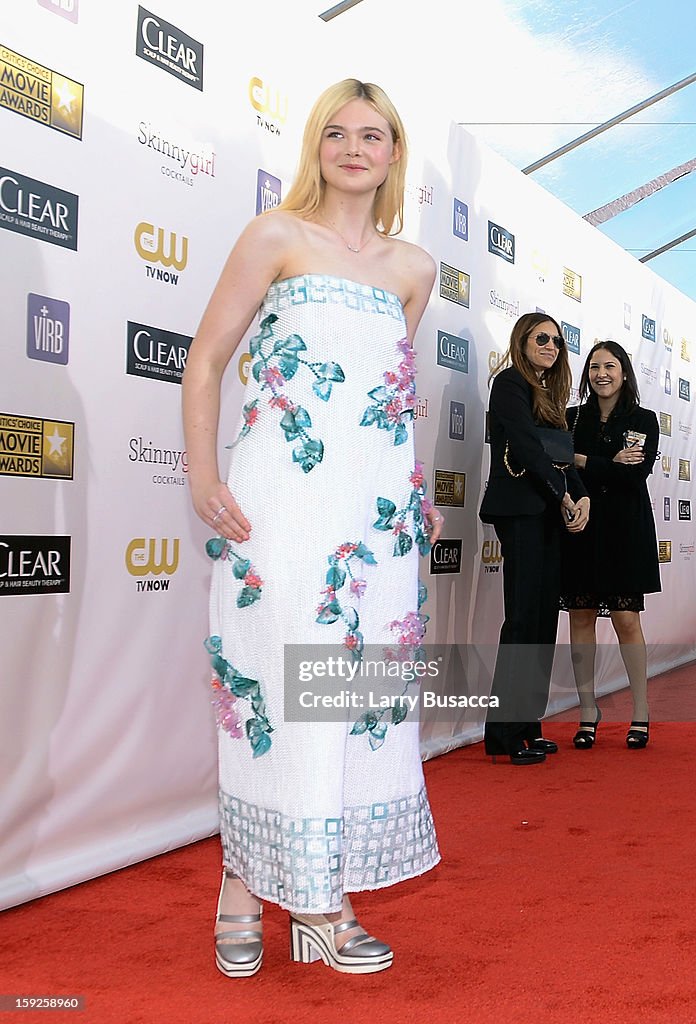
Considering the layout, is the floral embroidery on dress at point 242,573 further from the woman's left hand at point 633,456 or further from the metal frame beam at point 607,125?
the metal frame beam at point 607,125

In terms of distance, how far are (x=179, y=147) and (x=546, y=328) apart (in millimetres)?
1590

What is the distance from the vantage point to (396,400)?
73.4 inches

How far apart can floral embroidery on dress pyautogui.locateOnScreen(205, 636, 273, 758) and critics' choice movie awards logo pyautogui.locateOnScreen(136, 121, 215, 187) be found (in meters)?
1.40

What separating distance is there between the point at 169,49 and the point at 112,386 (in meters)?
0.88

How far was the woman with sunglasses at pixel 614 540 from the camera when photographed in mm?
4098

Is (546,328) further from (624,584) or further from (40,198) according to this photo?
(40,198)

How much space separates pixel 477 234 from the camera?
4.36 metres

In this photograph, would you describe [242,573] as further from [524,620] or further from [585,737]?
[585,737]

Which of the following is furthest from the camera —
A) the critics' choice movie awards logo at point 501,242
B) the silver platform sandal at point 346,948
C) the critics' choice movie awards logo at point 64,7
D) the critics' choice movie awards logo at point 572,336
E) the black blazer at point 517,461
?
the critics' choice movie awards logo at point 572,336

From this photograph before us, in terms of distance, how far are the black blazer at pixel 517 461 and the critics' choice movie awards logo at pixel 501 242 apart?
90cm

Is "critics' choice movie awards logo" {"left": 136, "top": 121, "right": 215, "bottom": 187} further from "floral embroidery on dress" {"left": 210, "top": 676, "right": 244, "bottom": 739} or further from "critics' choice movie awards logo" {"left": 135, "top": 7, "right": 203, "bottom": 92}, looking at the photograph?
"floral embroidery on dress" {"left": 210, "top": 676, "right": 244, "bottom": 739}

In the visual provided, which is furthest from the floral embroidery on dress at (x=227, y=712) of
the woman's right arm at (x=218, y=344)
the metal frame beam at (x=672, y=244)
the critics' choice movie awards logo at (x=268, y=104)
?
the metal frame beam at (x=672, y=244)

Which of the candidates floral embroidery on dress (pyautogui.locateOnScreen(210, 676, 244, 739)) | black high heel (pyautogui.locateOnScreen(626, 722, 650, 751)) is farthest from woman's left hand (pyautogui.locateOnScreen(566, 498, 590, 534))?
floral embroidery on dress (pyautogui.locateOnScreen(210, 676, 244, 739))

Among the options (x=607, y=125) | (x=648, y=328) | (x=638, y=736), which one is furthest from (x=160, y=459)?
(x=607, y=125)
